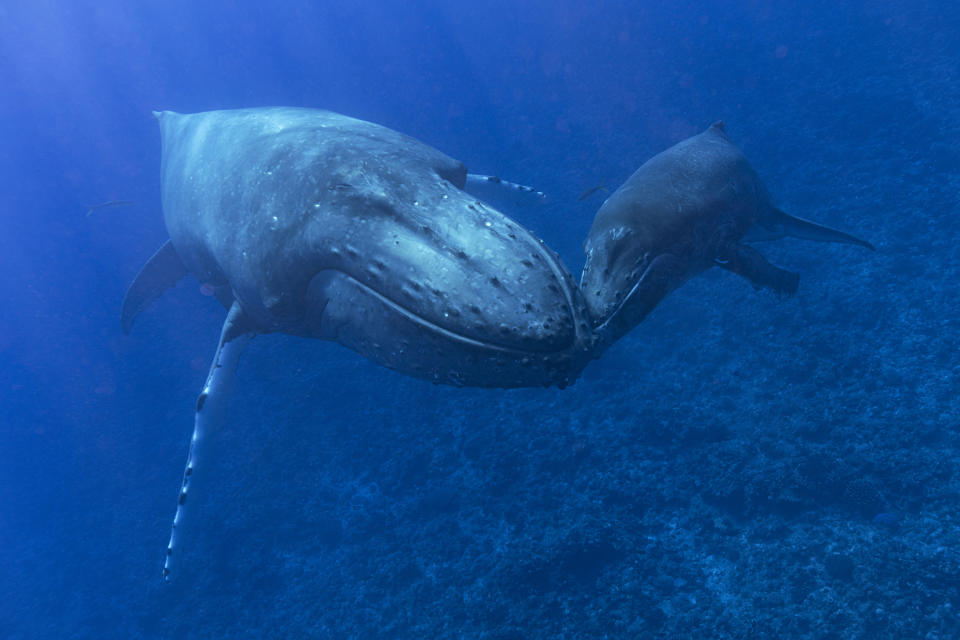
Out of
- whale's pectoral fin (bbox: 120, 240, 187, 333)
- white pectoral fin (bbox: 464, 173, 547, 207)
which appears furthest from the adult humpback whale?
whale's pectoral fin (bbox: 120, 240, 187, 333)

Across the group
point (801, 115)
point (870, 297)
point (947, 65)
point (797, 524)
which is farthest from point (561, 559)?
point (947, 65)

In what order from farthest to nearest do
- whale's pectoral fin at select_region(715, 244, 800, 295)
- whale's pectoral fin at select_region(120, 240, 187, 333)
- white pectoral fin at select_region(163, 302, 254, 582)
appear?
whale's pectoral fin at select_region(120, 240, 187, 333)
white pectoral fin at select_region(163, 302, 254, 582)
whale's pectoral fin at select_region(715, 244, 800, 295)

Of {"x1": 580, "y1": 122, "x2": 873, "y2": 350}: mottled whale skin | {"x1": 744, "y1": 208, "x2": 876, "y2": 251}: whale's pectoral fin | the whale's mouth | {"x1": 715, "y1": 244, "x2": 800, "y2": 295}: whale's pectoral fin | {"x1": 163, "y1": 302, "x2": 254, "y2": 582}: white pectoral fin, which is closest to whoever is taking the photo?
the whale's mouth

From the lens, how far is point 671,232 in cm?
A: 418

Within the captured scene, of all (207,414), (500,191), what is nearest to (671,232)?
(500,191)

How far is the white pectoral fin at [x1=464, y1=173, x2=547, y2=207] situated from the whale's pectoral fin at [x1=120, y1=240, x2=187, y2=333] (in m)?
6.81

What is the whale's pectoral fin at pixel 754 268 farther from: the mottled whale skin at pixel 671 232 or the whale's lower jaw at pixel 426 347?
the whale's lower jaw at pixel 426 347

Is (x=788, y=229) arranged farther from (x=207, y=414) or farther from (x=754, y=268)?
(x=207, y=414)

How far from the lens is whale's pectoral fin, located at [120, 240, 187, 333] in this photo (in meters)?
10.7

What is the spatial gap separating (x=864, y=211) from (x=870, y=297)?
2.50 metres

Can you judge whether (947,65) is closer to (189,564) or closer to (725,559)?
(725,559)

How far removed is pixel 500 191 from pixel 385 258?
4.89 metres

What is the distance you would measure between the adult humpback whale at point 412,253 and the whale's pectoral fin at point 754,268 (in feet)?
0.14

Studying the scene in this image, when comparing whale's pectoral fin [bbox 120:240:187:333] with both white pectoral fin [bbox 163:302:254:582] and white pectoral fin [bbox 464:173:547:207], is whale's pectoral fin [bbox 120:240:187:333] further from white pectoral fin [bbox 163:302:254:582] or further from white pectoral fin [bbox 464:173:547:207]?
white pectoral fin [bbox 464:173:547:207]
